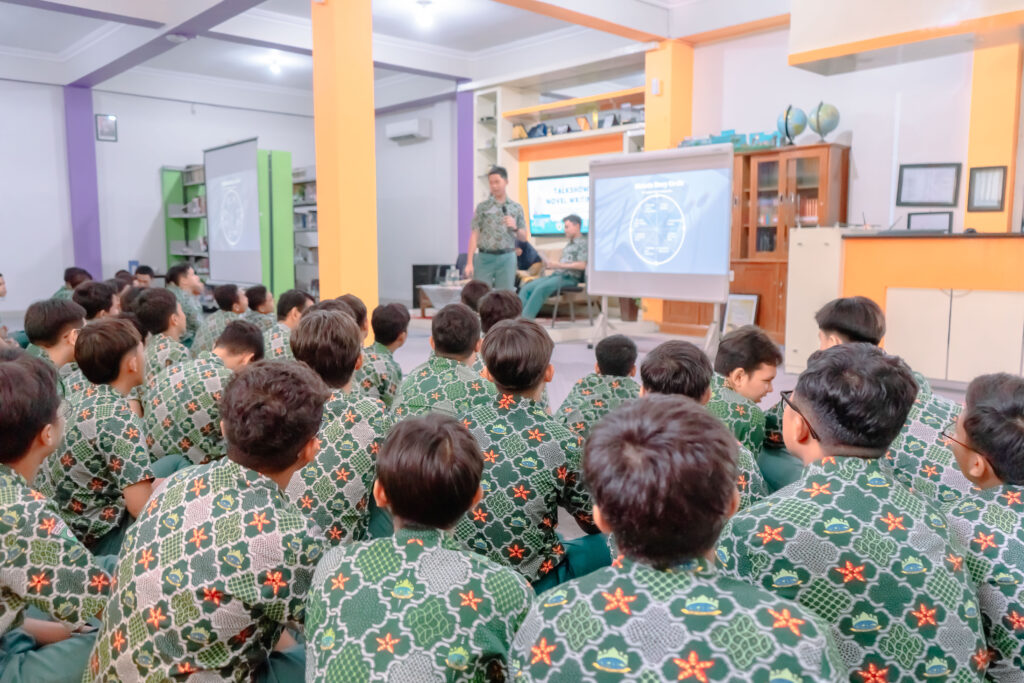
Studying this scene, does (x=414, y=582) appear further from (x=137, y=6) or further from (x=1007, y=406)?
(x=137, y=6)

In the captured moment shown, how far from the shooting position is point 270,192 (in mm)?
8391

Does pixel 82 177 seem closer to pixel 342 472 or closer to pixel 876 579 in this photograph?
pixel 342 472

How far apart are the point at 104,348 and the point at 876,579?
1.75 metres

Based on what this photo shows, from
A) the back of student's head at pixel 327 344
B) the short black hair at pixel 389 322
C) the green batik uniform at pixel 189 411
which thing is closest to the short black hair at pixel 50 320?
the green batik uniform at pixel 189 411

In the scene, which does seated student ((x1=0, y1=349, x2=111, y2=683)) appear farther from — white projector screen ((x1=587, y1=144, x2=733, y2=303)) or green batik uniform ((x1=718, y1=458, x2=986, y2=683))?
white projector screen ((x1=587, y1=144, x2=733, y2=303))

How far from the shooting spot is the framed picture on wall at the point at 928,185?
18.7ft

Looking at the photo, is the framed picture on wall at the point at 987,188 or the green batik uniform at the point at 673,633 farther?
Result: the framed picture on wall at the point at 987,188

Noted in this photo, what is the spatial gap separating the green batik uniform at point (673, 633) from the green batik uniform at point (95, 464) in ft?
4.15

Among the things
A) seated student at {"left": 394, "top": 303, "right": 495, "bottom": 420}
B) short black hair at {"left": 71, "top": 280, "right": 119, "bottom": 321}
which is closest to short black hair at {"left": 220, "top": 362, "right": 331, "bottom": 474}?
seated student at {"left": 394, "top": 303, "right": 495, "bottom": 420}

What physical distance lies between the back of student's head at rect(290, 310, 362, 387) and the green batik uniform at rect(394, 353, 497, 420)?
21 centimetres

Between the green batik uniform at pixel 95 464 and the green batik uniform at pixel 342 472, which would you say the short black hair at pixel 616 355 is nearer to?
the green batik uniform at pixel 342 472

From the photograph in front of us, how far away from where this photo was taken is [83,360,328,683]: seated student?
110 centimetres

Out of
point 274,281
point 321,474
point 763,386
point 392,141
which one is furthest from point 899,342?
point 392,141

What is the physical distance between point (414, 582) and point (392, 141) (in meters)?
10.6
